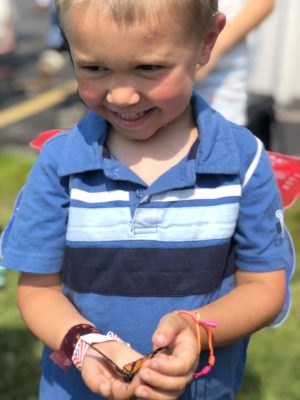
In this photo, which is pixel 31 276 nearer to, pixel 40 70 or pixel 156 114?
pixel 156 114

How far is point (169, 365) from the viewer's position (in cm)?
145

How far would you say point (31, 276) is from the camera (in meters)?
1.82

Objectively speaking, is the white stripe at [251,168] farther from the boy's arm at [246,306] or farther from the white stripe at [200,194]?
the boy's arm at [246,306]

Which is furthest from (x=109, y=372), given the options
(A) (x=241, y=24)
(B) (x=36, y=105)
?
(B) (x=36, y=105)

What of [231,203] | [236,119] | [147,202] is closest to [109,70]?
[147,202]

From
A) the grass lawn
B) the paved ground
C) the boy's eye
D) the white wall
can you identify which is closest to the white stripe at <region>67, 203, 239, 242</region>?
the boy's eye

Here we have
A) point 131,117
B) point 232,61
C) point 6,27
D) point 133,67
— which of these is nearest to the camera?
point 133,67

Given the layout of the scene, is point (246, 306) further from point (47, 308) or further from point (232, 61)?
point (232, 61)

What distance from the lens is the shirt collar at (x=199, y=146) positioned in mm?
1713

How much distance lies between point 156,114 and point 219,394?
2.34ft

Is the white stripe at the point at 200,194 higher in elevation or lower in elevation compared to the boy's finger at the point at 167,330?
higher

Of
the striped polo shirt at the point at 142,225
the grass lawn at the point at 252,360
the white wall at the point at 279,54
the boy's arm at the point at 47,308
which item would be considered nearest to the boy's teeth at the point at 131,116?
the striped polo shirt at the point at 142,225

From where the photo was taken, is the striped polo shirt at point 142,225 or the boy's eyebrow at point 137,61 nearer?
the boy's eyebrow at point 137,61

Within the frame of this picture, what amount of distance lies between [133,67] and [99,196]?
0.32 metres
